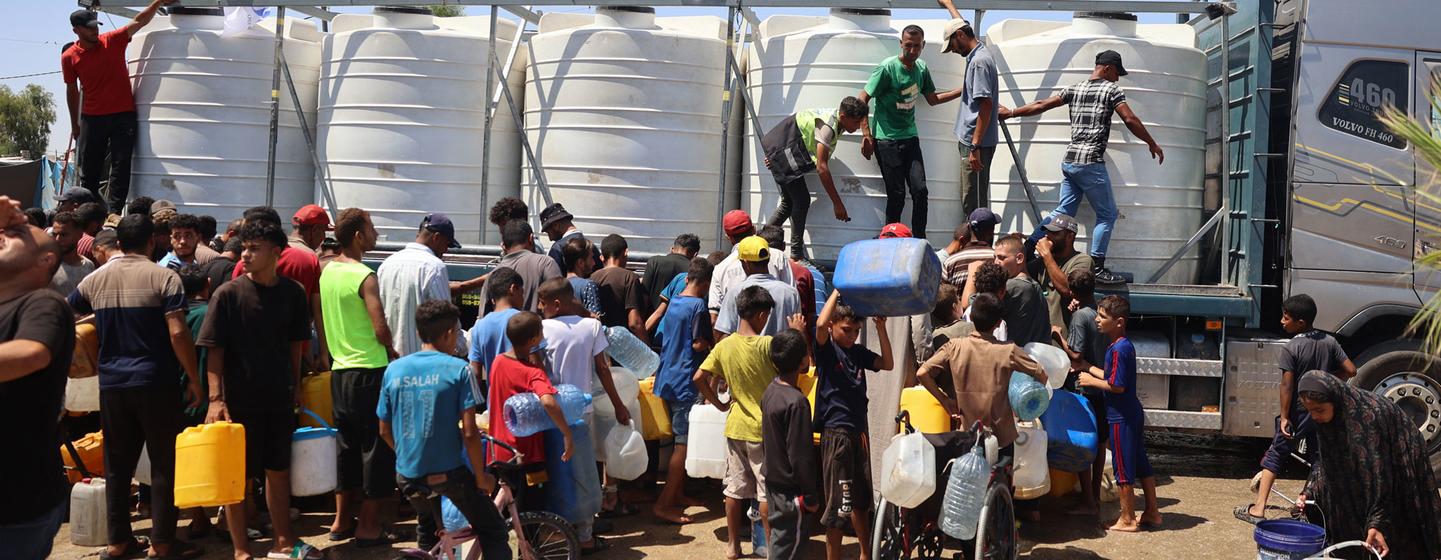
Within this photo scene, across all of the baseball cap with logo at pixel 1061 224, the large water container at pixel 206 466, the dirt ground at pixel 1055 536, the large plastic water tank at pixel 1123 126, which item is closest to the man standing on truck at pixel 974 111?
the large plastic water tank at pixel 1123 126

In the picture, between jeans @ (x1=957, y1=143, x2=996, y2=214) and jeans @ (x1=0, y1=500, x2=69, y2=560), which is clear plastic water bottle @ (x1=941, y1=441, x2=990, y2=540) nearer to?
jeans @ (x1=957, y1=143, x2=996, y2=214)

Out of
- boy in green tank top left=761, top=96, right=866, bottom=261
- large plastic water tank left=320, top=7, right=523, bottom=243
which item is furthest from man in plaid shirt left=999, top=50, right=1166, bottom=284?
large plastic water tank left=320, top=7, right=523, bottom=243

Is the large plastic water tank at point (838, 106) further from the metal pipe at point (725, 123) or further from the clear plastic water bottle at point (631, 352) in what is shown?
the clear plastic water bottle at point (631, 352)

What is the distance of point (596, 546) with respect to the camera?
5.82 m

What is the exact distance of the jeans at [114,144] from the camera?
27.7ft

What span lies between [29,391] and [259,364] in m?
2.15

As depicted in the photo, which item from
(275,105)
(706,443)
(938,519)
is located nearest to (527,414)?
(706,443)

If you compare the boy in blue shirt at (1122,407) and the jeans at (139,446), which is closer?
the jeans at (139,446)

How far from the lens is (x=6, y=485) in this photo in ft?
10.7

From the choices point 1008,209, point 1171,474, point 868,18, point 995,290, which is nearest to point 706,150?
point 868,18

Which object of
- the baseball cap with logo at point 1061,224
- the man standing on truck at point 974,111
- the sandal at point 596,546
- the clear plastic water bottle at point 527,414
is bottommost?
the sandal at point 596,546

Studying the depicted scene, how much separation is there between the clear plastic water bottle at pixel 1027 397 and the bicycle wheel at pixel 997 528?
479 millimetres

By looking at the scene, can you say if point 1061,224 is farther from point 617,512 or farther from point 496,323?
point 496,323

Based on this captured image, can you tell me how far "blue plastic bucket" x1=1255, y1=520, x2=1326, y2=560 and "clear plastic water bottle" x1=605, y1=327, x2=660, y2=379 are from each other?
120 inches
